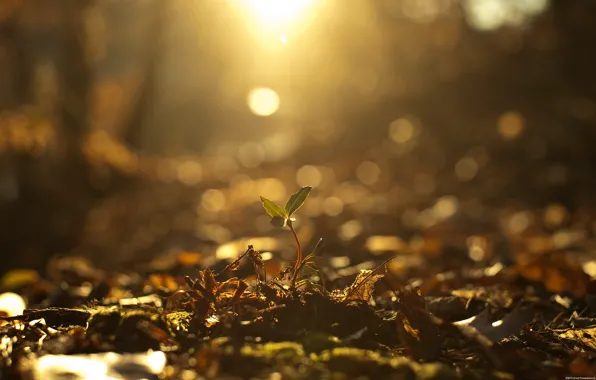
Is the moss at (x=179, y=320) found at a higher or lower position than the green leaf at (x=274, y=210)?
lower

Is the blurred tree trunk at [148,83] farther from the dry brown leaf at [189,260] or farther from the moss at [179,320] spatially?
the moss at [179,320]

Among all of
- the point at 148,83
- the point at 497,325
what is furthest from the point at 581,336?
the point at 148,83

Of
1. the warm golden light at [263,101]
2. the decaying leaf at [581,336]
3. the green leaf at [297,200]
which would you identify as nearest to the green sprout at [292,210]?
the green leaf at [297,200]

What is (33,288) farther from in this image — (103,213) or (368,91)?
(368,91)

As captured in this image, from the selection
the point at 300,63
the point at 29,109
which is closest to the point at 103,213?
the point at 29,109

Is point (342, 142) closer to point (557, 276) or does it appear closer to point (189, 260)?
point (189, 260)

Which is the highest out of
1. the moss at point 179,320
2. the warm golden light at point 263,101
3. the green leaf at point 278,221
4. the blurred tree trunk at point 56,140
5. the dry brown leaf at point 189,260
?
the warm golden light at point 263,101

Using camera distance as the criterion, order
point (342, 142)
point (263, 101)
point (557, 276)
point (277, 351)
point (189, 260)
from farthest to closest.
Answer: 1. point (263, 101)
2. point (342, 142)
3. point (189, 260)
4. point (557, 276)
5. point (277, 351)
